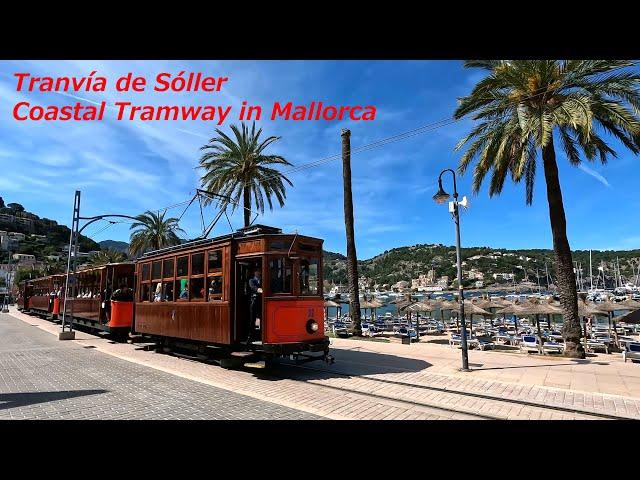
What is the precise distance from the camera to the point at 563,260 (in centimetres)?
1306

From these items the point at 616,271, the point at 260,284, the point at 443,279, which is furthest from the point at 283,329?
the point at 443,279

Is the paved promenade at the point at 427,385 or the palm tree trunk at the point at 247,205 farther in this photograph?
the palm tree trunk at the point at 247,205

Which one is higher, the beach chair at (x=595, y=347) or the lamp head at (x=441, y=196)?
the lamp head at (x=441, y=196)

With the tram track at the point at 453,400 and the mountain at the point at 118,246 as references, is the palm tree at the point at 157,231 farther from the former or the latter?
the tram track at the point at 453,400

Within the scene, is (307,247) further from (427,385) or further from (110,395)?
(110,395)

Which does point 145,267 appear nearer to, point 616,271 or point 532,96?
point 532,96

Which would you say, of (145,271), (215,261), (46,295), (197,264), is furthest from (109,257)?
(215,261)

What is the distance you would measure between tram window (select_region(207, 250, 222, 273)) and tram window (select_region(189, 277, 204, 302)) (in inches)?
24.7

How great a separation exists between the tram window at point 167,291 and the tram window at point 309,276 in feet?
15.5

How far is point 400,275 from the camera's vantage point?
126938 millimetres

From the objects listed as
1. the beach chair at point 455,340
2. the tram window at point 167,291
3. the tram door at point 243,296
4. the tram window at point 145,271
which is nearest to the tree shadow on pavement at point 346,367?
the tram door at point 243,296

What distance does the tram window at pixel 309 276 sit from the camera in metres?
10.4

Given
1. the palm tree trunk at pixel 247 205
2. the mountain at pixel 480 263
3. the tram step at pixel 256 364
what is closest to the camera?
the tram step at pixel 256 364

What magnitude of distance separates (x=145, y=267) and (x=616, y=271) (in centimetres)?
9831
